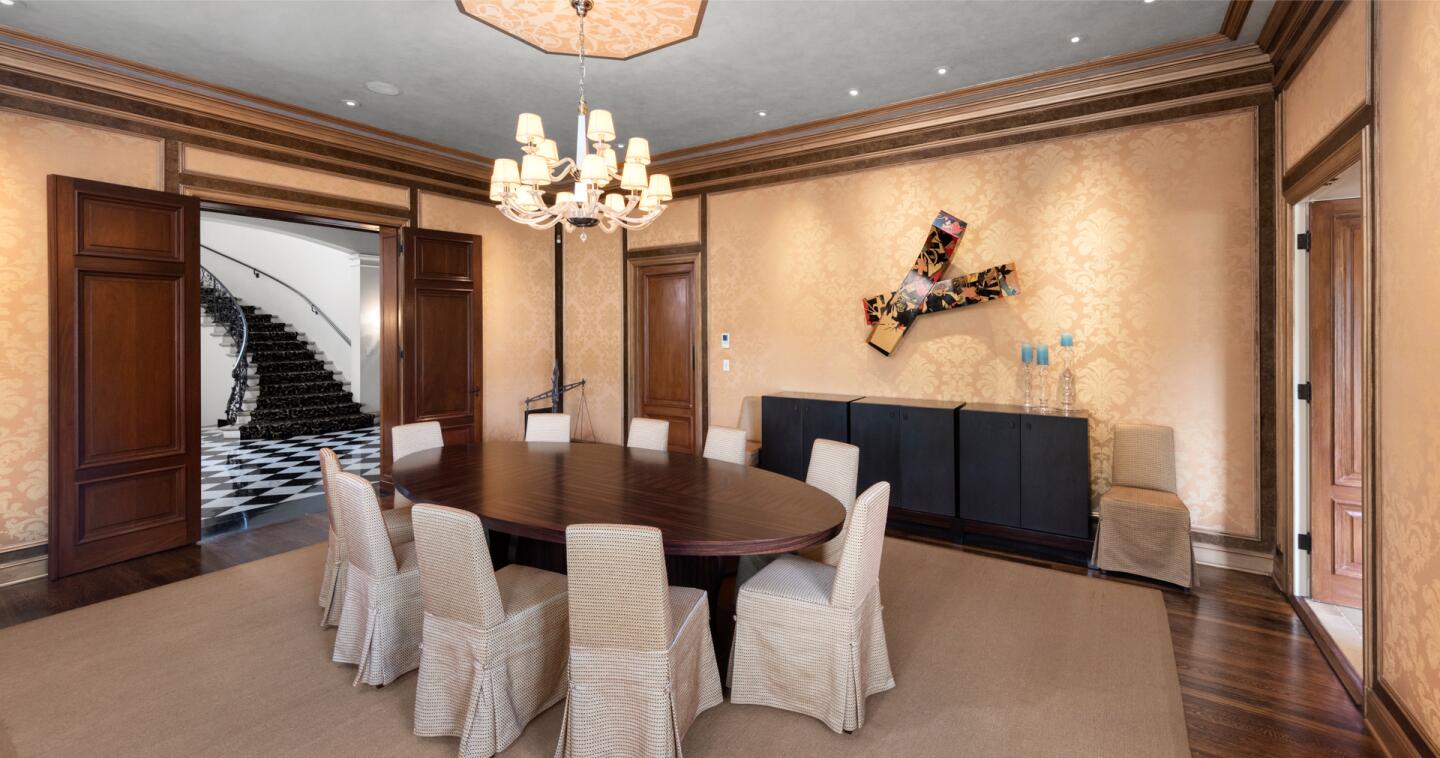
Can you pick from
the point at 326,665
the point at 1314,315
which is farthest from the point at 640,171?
the point at 1314,315

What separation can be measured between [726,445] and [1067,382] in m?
2.27

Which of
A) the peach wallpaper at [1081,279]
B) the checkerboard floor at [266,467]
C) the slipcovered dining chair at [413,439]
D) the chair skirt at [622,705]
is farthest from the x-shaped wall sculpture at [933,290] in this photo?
the checkerboard floor at [266,467]

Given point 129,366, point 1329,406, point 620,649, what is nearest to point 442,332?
point 129,366

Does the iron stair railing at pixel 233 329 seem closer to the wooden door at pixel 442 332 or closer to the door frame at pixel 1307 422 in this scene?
the wooden door at pixel 442 332

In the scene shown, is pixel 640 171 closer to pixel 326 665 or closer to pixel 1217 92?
pixel 326 665

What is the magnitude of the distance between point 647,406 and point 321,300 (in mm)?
8062

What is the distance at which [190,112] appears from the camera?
14.1 ft

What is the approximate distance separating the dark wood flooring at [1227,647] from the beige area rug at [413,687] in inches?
4.4

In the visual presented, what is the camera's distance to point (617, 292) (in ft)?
20.8

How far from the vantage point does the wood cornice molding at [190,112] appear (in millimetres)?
3652

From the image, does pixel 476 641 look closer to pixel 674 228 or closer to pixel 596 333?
pixel 674 228

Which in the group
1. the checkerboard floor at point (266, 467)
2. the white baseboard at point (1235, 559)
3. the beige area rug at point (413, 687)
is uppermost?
the checkerboard floor at point (266, 467)

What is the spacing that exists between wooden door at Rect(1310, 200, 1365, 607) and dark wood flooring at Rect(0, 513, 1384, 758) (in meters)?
0.34

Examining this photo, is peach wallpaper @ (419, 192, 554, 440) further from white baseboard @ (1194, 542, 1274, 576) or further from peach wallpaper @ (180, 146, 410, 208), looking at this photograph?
white baseboard @ (1194, 542, 1274, 576)
